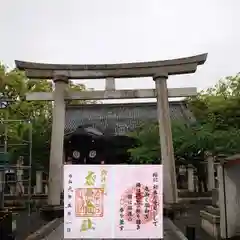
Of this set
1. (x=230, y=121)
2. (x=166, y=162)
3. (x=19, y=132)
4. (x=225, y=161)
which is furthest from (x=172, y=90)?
(x=19, y=132)

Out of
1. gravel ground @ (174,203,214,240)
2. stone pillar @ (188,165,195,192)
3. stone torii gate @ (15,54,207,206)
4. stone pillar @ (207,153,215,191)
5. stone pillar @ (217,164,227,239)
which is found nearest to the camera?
stone pillar @ (217,164,227,239)

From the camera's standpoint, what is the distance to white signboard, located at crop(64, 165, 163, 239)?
5.55 m

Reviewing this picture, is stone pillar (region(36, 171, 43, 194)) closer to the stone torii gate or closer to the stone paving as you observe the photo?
the stone torii gate

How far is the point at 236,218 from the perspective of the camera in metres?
11.0

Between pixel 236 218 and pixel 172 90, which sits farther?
pixel 172 90

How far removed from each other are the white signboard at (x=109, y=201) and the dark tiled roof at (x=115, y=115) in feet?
75.3

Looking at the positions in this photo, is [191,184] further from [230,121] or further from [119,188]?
[119,188]

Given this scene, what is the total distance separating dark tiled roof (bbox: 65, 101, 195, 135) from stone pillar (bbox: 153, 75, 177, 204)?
42.7 feet

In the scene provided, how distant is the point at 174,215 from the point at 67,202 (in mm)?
9704

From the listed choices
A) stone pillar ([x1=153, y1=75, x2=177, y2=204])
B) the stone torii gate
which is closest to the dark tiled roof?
the stone torii gate

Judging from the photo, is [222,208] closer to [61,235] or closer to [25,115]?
[61,235]

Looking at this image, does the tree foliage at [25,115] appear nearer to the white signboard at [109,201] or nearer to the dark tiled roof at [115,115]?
the dark tiled roof at [115,115]

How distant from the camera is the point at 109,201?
5.57 meters

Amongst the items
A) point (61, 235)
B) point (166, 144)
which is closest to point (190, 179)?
point (166, 144)
